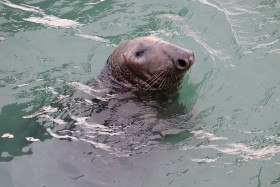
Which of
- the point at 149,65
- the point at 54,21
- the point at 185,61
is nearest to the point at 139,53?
the point at 149,65

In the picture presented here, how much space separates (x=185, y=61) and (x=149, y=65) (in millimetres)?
702

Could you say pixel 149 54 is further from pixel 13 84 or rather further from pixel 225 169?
pixel 13 84

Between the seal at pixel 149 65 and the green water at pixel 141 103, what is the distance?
0.35 m

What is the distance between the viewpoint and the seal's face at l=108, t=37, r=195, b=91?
5.86 m

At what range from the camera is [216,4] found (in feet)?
30.1

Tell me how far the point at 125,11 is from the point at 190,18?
143 cm

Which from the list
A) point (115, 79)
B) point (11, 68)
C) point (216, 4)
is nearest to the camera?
point (115, 79)

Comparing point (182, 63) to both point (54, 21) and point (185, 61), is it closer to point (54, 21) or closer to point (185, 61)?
point (185, 61)

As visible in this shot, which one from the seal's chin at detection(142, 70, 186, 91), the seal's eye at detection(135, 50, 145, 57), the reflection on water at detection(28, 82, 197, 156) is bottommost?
the reflection on water at detection(28, 82, 197, 156)

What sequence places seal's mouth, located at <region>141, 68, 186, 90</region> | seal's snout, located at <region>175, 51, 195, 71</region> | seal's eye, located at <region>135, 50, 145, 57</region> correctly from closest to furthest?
seal's snout, located at <region>175, 51, 195, 71</region> → seal's mouth, located at <region>141, 68, 186, 90</region> → seal's eye, located at <region>135, 50, 145, 57</region>

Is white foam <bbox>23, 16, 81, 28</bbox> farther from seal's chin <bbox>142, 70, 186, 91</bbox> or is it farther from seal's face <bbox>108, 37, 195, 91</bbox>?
seal's chin <bbox>142, 70, 186, 91</bbox>

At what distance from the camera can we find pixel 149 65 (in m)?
6.21

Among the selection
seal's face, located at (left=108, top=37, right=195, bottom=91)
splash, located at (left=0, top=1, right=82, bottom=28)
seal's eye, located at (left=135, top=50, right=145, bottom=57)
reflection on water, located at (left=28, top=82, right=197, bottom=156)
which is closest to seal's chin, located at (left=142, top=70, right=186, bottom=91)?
seal's face, located at (left=108, top=37, right=195, bottom=91)

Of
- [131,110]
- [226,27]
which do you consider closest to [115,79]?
[131,110]
